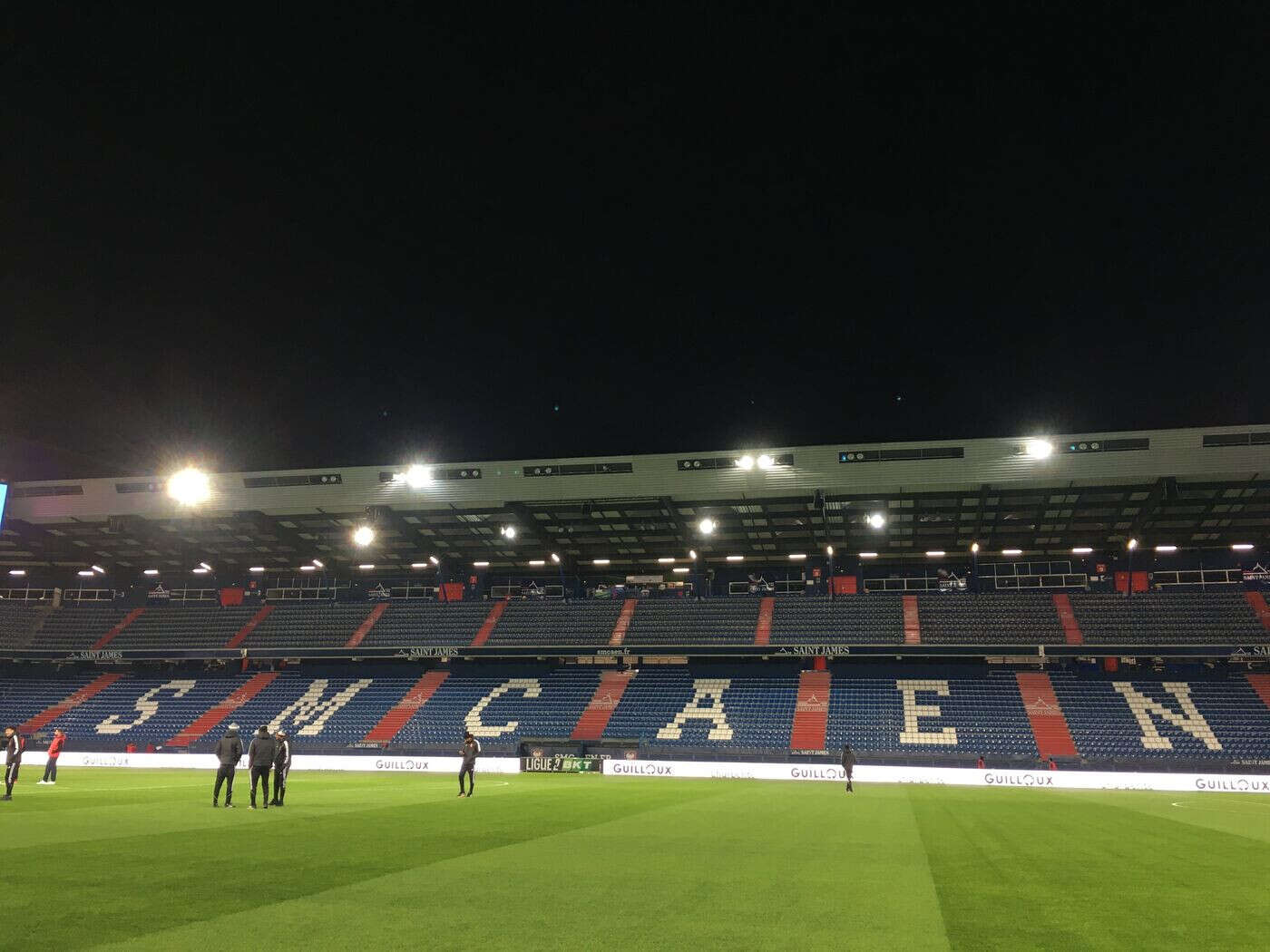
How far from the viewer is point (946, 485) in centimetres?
3778

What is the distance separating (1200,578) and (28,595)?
7440 centimetres

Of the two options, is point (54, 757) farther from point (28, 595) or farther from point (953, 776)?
point (28, 595)

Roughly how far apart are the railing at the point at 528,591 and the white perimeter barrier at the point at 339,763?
15.4 m

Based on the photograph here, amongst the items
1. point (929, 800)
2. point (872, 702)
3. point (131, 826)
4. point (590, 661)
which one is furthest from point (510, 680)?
point (131, 826)

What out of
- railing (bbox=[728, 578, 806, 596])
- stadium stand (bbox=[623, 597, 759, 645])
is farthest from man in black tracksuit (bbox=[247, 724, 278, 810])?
railing (bbox=[728, 578, 806, 596])

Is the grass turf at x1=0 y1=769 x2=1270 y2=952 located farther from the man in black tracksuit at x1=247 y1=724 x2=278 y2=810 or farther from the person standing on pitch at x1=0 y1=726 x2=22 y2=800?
the person standing on pitch at x1=0 y1=726 x2=22 y2=800

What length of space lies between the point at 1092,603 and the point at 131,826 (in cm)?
4574

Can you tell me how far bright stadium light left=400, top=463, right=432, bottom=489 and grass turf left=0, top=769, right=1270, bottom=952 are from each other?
2361 cm

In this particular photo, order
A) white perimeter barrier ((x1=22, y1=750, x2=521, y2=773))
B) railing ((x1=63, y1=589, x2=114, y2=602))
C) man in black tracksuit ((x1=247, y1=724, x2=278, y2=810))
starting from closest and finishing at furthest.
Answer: man in black tracksuit ((x1=247, y1=724, x2=278, y2=810))
white perimeter barrier ((x1=22, y1=750, x2=521, y2=773))
railing ((x1=63, y1=589, x2=114, y2=602))

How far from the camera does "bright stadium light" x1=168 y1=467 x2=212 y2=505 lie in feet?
121

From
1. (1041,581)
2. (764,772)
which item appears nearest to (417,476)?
(764,772)

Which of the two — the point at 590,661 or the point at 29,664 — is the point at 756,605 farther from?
the point at 29,664

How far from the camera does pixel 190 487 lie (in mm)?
37031

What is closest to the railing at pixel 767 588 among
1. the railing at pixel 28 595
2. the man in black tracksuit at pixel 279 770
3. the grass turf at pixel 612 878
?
the grass turf at pixel 612 878
